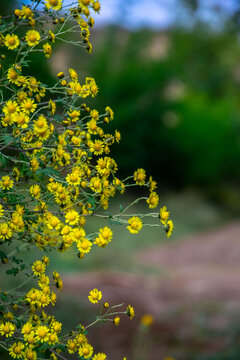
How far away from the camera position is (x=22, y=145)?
1.75m

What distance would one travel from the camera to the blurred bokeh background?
17.9 ft

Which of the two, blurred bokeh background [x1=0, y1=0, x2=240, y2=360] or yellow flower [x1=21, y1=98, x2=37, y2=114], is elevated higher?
blurred bokeh background [x1=0, y1=0, x2=240, y2=360]

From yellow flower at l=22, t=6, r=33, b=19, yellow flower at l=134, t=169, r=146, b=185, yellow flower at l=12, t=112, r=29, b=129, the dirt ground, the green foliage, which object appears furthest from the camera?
the green foliage

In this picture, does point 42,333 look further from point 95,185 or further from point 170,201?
point 170,201

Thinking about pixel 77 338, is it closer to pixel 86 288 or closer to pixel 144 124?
pixel 86 288

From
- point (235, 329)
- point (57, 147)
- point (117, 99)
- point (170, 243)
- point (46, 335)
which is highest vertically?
point (117, 99)

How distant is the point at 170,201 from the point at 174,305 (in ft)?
26.9

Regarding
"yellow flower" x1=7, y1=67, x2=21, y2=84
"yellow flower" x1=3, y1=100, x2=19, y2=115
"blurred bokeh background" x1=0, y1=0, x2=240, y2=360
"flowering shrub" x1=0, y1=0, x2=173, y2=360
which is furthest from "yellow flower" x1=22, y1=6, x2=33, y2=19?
"blurred bokeh background" x1=0, y1=0, x2=240, y2=360

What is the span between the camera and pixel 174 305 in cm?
711

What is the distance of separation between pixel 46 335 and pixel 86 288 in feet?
14.2

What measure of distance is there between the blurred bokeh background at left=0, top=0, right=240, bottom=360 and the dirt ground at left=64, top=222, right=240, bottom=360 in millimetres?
14

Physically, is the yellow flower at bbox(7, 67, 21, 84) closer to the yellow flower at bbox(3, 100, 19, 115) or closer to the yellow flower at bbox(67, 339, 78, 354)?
the yellow flower at bbox(3, 100, 19, 115)

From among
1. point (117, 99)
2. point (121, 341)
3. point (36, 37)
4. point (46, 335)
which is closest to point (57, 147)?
point (36, 37)

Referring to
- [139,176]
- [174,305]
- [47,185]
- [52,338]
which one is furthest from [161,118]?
[52,338]
